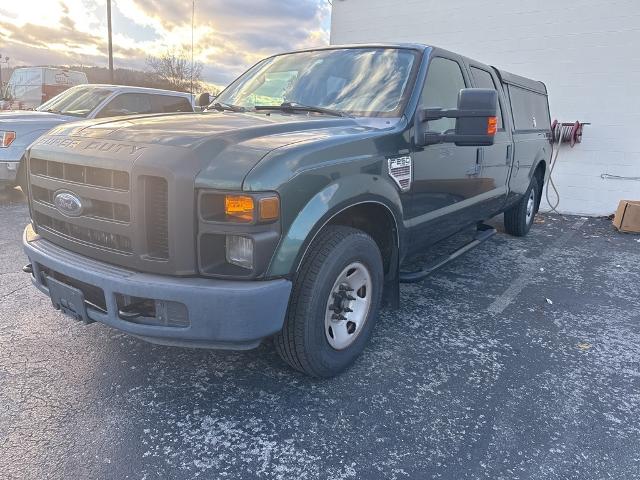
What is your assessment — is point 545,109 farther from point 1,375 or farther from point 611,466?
point 1,375

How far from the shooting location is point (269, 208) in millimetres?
2125

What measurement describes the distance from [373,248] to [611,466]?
1.54m

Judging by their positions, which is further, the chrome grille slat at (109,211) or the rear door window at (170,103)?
the rear door window at (170,103)

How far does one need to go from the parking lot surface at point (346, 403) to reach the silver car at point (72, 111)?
12.6 feet

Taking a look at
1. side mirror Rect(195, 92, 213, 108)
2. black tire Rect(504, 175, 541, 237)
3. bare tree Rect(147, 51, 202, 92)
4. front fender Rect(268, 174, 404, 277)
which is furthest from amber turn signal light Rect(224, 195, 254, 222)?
bare tree Rect(147, 51, 202, 92)

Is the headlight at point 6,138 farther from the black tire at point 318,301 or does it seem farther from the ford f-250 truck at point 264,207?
the black tire at point 318,301

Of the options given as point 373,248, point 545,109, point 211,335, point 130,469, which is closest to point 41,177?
point 211,335

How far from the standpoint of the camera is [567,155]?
8688 mm

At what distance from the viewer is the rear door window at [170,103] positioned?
8.57 m

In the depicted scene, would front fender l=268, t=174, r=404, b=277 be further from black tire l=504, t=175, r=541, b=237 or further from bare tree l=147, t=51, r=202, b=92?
bare tree l=147, t=51, r=202, b=92

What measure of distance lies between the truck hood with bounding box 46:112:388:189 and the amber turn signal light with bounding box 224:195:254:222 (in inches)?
2.0

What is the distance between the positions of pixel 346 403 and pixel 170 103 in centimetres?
770

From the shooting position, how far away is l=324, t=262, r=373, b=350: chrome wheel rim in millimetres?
2711

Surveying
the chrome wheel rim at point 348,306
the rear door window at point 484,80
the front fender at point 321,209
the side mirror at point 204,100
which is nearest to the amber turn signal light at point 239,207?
the front fender at point 321,209
